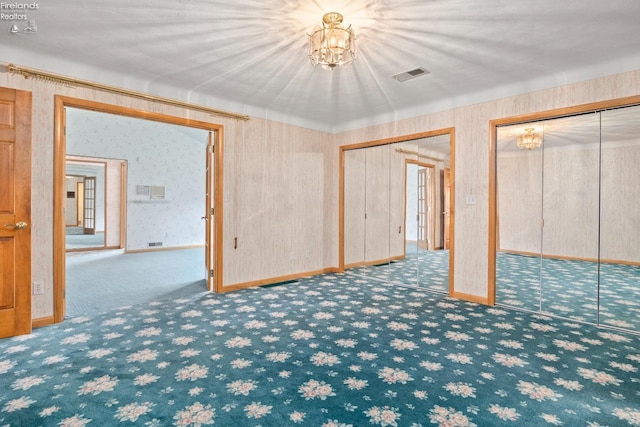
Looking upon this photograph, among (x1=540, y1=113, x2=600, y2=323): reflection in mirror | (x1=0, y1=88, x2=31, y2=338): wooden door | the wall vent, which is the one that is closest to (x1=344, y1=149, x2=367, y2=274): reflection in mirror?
(x1=540, y1=113, x2=600, y2=323): reflection in mirror

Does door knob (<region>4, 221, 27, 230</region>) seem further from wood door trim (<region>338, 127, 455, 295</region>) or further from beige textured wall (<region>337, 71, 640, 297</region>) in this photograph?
beige textured wall (<region>337, 71, 640, 297</region>)

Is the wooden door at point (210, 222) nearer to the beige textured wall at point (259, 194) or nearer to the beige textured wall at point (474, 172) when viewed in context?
the beige textured wall at point (259, 194)

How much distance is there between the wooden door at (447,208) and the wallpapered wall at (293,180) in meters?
0.18

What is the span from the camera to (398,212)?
5.66 m

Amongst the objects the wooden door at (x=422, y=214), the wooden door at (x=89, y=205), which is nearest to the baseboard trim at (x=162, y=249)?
the wooden door at (x=89, y=205)

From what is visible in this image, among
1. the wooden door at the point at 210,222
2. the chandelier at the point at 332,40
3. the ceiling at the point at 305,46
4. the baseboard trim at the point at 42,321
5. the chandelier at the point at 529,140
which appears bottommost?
the baseboard trim at the point at 42,321

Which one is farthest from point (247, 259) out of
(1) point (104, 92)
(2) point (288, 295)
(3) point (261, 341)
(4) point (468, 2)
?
(4) point (468, 2)

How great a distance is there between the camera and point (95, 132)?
27.4 ft

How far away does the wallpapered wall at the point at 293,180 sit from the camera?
3416 mm

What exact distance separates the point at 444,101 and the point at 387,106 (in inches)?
31.8

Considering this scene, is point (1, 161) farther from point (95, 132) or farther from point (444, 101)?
point (95, 132)

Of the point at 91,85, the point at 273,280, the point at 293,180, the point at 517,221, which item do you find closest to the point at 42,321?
the point at 91,85

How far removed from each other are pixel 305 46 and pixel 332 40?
0.67 m

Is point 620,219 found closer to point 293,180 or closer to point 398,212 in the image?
point 398,212
